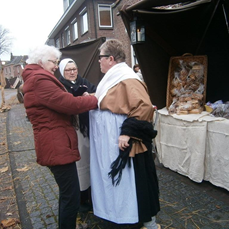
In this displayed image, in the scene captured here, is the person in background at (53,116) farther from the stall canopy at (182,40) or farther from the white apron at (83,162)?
the stall canopy at (182,40)

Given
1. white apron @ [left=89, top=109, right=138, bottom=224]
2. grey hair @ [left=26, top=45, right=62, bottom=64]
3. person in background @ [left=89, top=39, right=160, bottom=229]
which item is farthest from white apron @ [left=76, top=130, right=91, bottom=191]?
grey hair @ [left=26, top=45, right=62, bottom=64]

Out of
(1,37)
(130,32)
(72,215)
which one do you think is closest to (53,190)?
(72,215)

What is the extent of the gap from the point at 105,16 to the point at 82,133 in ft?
48.7

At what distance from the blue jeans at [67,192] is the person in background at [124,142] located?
0.27 metres

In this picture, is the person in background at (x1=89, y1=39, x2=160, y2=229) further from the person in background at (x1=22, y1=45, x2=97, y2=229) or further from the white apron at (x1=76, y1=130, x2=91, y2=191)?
the white apron at (x1=76, y1=130, x2=91, y2=191)

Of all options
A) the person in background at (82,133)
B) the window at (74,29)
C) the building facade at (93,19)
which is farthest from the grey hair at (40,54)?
the window at (74,29)

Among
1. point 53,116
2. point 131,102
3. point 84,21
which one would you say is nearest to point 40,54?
point 53,116

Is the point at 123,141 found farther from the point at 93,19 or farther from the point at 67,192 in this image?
the point at 93,19

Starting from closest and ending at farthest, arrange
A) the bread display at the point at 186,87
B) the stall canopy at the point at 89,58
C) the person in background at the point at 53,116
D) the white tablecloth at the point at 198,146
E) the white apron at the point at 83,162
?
the person in background at the point at 53,116 → the white apron at the point at 83,162 → the white tablecloth at the point at 198,146 → the bread display at the point at 186,87 → the stall canopy at the point at 89,58

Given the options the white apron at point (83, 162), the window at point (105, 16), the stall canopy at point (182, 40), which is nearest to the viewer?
the white apron at point (83, 162)

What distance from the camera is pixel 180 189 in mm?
3105

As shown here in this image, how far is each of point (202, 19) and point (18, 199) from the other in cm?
367

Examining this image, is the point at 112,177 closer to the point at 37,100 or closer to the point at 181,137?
the point at 37,100

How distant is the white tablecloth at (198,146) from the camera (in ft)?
9.43
